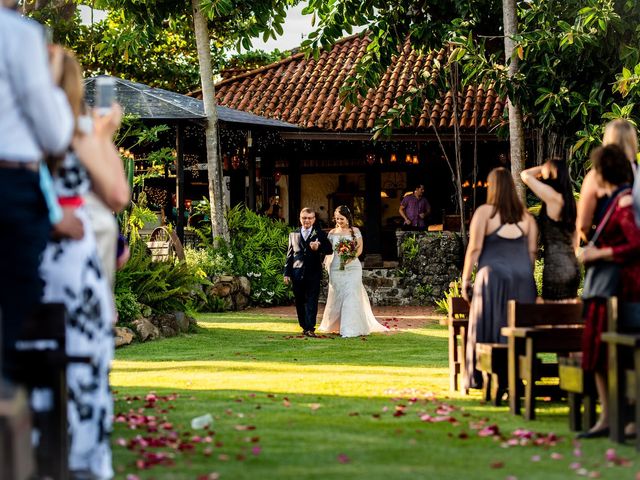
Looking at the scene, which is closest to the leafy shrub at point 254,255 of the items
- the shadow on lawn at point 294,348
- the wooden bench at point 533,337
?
the shadow on lawn at point 294,348

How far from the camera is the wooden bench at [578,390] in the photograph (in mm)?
8297

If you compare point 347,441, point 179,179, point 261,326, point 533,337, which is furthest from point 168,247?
point 347,441

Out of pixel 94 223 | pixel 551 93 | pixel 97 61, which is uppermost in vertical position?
pixel 97 61

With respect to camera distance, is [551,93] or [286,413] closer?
[286,413]

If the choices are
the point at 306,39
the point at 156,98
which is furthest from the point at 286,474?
the point at 156,98

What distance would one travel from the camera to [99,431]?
20.0 ft

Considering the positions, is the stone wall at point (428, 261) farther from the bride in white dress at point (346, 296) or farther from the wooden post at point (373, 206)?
the bride in white dress at point (346, 296)

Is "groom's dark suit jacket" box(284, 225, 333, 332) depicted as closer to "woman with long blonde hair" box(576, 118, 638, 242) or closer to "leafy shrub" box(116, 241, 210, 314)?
"leafy shrub" box(116, 241, 210, 314)

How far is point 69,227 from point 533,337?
417 centimetres

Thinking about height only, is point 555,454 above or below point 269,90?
below

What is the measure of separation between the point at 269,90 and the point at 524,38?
1235 centimetres

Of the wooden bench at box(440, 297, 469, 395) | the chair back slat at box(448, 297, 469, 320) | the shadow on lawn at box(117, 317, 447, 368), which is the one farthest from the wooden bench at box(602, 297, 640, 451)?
the shadow on lawn at box(117, 317, 447, 368)

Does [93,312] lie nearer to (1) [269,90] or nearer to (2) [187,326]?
(2) [187,326]

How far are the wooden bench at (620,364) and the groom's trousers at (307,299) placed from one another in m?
10.1
